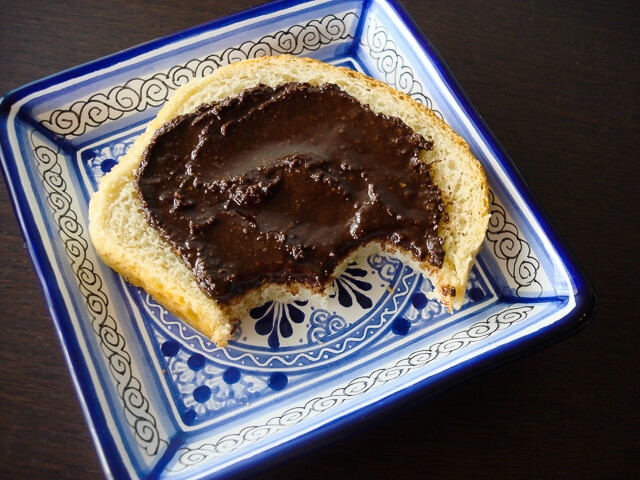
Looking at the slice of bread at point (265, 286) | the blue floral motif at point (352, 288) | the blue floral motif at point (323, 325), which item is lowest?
the blue floral motif at point (323, 325)

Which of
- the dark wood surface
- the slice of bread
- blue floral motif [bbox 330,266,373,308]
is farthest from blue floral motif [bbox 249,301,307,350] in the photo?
the dark wood surface

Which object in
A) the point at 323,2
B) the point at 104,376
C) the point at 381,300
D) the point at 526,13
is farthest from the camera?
the point at 526,13

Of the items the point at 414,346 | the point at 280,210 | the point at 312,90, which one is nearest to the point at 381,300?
the point at 414,346

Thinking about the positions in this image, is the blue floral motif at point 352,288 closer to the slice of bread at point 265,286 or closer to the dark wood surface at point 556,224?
Result: the slice of bread at point 265,286

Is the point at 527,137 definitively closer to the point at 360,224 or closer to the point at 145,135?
the point at 360,224

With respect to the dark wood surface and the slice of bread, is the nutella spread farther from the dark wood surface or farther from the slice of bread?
the dark wood surface

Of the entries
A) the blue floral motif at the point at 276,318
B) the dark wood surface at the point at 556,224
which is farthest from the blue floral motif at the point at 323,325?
the dark wood surface at the point at 556,224

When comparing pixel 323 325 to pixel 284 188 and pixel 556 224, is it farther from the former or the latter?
pixel 556 224
